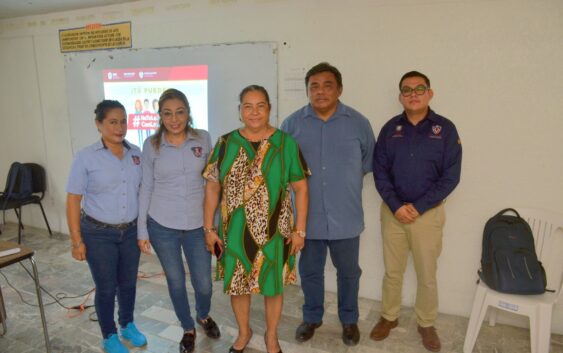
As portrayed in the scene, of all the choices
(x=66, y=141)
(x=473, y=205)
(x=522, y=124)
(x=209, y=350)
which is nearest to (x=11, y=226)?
(x=66, y=141)

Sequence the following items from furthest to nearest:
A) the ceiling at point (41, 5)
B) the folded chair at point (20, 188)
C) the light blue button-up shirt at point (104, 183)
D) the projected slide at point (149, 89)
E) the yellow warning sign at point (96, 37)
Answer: the folded chair at point (20, 188), the yellow warning sign at point (96, 37), the ceiling at point (41, 5), the projected slide at point (149, 89), the light blue button-up shirt at point (104, 183)

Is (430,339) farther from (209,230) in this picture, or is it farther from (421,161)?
(209,230)

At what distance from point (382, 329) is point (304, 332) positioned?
1.61ft

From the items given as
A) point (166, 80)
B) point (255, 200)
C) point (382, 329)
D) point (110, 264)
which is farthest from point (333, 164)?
point (166, 80)

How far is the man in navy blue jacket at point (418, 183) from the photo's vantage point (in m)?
2.04

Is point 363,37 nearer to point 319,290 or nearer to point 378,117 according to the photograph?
point 378,117

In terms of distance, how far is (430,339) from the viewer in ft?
7.26

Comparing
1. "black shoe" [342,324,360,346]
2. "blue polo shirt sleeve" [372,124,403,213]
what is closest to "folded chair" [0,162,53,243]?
"black shoe" [342,324,360,346]

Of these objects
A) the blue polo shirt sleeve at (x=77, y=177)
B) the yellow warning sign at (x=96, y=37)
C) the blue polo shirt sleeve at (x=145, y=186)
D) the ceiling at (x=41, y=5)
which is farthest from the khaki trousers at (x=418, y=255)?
the ceiling at (x=41, y=5)

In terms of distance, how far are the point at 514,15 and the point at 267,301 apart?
2135 mm

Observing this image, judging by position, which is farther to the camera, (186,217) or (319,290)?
(319,290)

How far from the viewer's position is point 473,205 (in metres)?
2.42

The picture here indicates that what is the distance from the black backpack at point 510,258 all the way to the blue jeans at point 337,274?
2.41ft

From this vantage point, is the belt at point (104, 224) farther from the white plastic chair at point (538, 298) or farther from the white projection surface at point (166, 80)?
the white plastic chair at point (538, 298)
